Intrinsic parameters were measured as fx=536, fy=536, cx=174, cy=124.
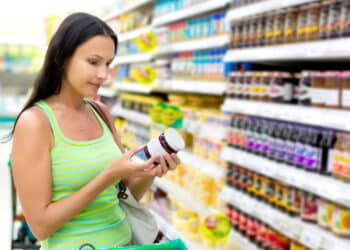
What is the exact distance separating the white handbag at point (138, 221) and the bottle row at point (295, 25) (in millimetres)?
1048

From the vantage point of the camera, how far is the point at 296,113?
2.38 metres

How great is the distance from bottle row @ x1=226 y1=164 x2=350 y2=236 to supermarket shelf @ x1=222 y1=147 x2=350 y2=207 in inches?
3.0

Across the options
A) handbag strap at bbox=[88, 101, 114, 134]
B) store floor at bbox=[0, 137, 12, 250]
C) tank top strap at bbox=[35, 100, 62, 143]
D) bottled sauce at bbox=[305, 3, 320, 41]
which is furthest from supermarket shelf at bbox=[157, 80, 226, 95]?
tank top strap at bbox=[35, 100, 62, 143]

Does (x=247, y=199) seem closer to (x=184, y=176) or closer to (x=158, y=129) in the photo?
(x=184, y=176)

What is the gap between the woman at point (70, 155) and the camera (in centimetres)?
158

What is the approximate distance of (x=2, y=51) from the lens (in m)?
9.41

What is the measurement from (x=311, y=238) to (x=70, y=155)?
3.82ft

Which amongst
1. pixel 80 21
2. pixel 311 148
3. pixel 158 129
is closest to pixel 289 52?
pixel 311 148

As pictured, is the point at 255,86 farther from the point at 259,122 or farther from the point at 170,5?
the point at 170,5

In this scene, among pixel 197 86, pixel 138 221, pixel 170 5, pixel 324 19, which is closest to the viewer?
pixel 138 221

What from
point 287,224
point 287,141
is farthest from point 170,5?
point 287,224

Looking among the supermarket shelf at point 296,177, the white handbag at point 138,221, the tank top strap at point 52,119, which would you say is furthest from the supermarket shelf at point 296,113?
the tank top strap at point 52,119

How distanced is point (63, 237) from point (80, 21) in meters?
0.67

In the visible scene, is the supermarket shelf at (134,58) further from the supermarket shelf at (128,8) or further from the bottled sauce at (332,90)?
the bottled sauce at (332,90)
